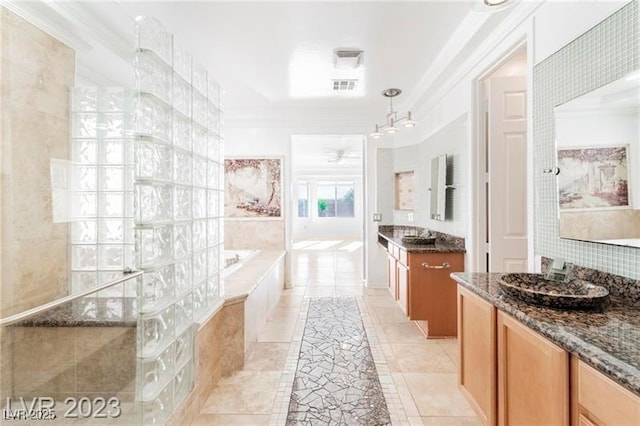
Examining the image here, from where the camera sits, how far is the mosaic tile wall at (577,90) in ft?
4.17

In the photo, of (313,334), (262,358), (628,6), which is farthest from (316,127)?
(628,6)

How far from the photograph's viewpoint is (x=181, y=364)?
1660 millimetres

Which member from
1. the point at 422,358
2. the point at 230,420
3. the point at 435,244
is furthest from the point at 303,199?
the point at 230,420

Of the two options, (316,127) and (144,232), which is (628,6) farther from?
(316,127)

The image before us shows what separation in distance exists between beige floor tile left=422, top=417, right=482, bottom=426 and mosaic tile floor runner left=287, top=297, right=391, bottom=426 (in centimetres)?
24

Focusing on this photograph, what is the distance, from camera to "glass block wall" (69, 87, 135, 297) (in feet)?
7.01

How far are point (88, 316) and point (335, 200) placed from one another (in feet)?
30.4

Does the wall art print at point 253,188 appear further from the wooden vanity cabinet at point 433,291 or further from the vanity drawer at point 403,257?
the wooden vanity cabinet at point 433,291

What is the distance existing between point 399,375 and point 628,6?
2448 millimetres

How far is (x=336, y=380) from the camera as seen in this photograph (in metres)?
2.18

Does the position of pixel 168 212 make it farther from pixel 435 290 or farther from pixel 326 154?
pixel 326 154

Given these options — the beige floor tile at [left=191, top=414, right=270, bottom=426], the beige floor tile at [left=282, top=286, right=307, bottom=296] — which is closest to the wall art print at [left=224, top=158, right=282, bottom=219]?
the beige floor tile at [left=282, top=286, right=307, bottom=296]

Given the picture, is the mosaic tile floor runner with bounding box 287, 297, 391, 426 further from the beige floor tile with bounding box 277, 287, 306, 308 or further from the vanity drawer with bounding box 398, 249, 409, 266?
the vanity drawer with bounding box 398, 249, 409, 266

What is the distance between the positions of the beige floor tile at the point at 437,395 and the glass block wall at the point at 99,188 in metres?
2.26
